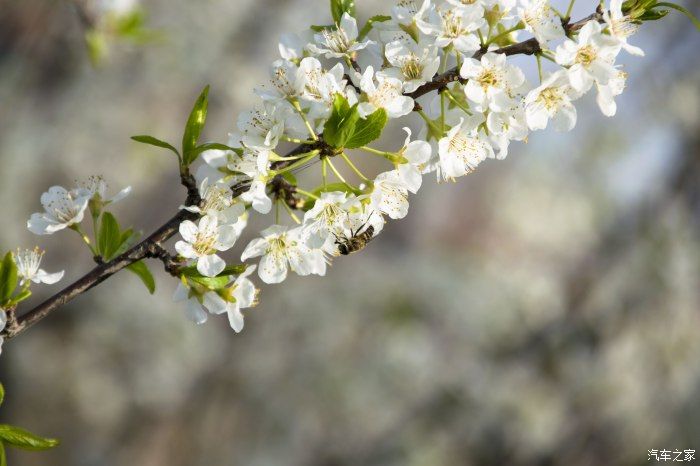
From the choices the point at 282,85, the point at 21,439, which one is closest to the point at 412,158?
the point at 282,85

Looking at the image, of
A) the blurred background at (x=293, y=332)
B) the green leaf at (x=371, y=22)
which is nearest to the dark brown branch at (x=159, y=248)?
the green leaf at (x=371, y=22)

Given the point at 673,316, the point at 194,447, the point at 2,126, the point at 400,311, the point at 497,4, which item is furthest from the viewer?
the point at 400,311

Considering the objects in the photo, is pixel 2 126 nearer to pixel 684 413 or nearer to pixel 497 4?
pixel 497 4

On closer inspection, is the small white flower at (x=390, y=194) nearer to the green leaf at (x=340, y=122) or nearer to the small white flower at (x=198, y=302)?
the green leaf at (x=340, y=122)

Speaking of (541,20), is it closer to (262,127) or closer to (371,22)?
(371,22)

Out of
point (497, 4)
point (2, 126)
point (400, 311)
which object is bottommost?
point (497, 4)

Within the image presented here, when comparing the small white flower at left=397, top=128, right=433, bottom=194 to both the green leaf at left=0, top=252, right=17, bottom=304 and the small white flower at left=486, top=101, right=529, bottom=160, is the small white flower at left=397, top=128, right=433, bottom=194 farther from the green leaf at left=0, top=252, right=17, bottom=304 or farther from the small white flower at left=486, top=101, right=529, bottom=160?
the green leaf at left=0, top=252, right=17, bottom=304

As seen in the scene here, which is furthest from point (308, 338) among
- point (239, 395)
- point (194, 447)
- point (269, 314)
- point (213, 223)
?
point (213, 223)

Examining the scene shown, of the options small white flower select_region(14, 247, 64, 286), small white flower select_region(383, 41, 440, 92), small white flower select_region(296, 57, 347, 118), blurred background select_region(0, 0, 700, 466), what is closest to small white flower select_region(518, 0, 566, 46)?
small white flower select_region(383, 41, 440, 92)
